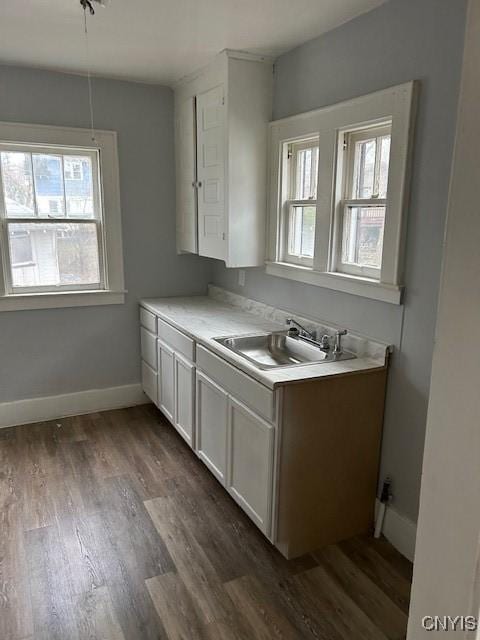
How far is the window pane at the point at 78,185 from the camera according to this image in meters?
3.48

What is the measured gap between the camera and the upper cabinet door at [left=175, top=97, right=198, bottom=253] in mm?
3424

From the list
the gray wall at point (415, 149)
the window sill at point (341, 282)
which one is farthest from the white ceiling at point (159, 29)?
the window sill at point (341, 282)

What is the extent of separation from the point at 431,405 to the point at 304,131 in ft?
7.22

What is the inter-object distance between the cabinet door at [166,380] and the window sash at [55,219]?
0.79m

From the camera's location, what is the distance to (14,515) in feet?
8.43

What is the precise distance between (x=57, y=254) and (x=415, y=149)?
2.61m

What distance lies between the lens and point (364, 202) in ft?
7.72

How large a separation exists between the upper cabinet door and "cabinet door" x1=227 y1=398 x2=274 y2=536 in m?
1.62

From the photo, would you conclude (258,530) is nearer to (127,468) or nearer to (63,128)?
(127,468)

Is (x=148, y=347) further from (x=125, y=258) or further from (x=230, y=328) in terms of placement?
(x=230, y=328)

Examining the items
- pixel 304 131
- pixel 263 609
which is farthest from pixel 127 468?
pixel 304 131

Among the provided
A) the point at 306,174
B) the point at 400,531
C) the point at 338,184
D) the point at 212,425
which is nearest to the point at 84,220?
the point at 306,174

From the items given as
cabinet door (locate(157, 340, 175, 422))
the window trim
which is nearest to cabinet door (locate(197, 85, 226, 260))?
the window trim

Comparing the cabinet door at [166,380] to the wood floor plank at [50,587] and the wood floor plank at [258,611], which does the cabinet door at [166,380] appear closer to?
the wood floor plank at [50,587]
